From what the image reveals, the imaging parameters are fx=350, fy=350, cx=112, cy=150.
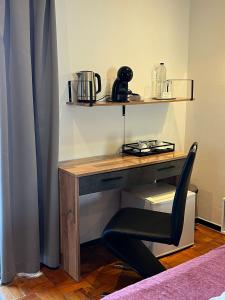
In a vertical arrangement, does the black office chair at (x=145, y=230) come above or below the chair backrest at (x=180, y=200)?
below

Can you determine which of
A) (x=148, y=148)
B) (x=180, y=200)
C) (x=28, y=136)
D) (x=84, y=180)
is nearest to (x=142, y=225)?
(x=180, y=200)

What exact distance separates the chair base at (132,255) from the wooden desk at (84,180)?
0.91 ft

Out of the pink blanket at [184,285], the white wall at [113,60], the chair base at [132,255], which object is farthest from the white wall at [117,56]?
the pink blanket at [184,285]

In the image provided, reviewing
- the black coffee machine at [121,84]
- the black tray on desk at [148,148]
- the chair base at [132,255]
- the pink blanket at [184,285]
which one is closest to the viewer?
the pink blanket at [184,285]

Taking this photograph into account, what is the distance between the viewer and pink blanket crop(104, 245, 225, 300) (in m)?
1.32

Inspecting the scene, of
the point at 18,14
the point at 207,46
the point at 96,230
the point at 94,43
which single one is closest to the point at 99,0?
the point at 94,43

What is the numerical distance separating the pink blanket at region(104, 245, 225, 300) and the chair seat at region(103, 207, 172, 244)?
649 millimetres

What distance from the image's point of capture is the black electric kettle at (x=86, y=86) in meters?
2.61

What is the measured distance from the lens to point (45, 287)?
2402 millimetres

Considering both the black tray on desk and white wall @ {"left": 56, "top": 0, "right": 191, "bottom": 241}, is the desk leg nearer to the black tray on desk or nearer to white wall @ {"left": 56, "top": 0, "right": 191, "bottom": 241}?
white wall @ {"left": 56, "top": 0, "right": 191, "bottom": 241}

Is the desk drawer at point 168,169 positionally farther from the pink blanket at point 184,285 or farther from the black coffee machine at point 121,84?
the pink blanket at point 184,285

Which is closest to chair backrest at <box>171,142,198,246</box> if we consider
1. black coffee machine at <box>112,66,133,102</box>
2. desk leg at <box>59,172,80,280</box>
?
desk leg at <box>59,172,80,280</box>

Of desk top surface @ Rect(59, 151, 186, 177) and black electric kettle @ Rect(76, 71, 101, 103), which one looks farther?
black electric kettle @ Rect(76, 71, 101, 103)

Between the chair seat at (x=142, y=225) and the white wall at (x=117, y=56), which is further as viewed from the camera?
the white wall at (x=117, y=56)
